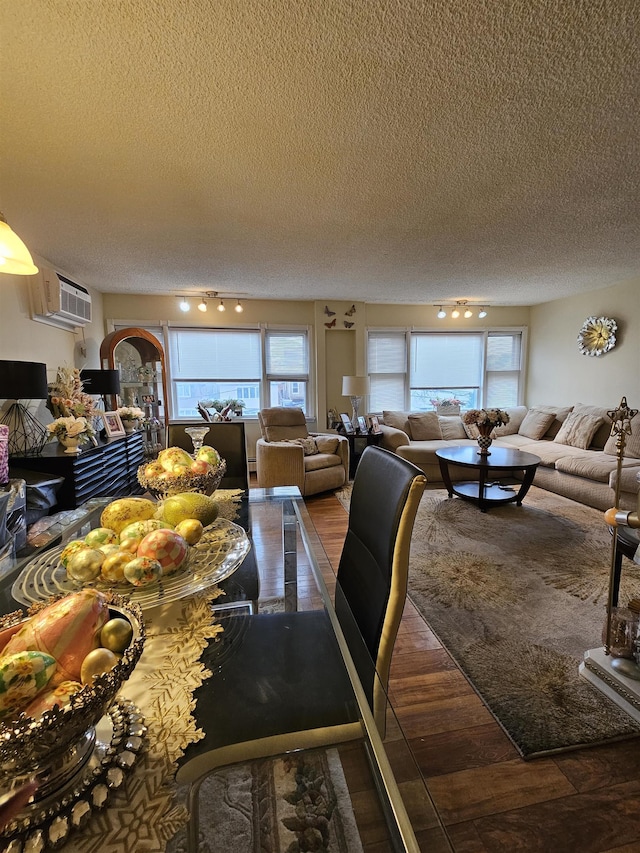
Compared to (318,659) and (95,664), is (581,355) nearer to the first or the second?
(318,659)

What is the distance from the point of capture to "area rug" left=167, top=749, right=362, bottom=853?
536 mm

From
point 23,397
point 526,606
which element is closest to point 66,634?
point 526,606

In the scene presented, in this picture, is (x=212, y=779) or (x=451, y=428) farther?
(x=451, y=428)

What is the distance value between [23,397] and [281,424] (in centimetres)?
270

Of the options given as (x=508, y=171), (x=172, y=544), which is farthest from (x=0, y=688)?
(x=508, y=171)

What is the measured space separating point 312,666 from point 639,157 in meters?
2.75

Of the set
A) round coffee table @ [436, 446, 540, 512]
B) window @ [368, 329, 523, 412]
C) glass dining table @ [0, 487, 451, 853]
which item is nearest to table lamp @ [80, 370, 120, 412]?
glass dining table @ [0, 487, 451, 853]

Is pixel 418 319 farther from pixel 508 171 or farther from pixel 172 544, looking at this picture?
pixel 172 544

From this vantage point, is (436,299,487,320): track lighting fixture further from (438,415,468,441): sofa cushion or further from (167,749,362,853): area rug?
(167,749,362,853): area rug

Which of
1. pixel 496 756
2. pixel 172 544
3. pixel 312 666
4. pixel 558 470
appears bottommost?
pixel 496 756

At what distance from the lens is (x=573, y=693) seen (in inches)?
60.3

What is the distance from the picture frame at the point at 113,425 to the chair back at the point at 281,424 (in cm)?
156

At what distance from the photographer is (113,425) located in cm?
368

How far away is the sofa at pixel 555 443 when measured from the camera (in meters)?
3.62
